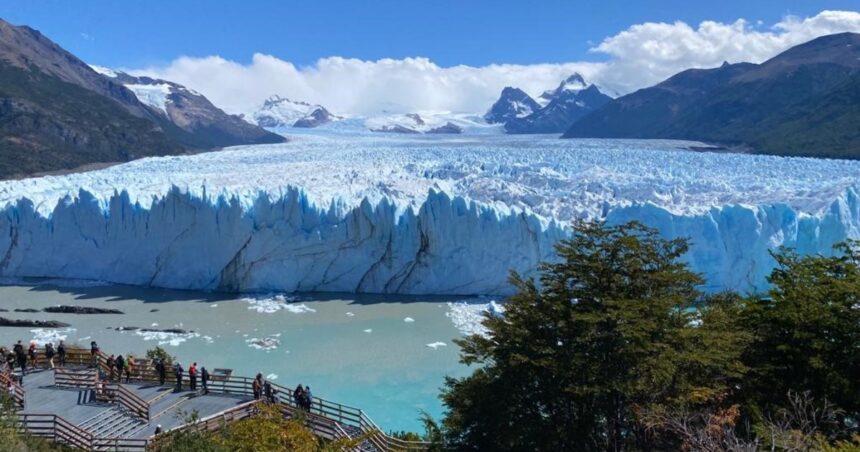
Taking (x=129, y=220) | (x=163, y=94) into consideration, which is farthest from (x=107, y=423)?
(x=163, y=94)

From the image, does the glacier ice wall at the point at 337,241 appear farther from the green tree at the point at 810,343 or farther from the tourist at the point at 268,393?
the green tree at the point at 810,343

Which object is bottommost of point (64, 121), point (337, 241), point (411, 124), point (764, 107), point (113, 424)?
point (113, 424)

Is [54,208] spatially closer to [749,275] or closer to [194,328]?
[194,328]

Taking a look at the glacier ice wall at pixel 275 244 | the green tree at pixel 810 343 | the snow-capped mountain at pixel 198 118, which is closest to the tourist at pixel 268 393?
the green tree at pixel 810 343

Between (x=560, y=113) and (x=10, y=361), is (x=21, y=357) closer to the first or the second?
(x=10, y=361)

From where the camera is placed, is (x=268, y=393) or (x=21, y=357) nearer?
(x=268, y=393)

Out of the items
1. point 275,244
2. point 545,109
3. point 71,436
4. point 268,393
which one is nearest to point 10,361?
point 71,436

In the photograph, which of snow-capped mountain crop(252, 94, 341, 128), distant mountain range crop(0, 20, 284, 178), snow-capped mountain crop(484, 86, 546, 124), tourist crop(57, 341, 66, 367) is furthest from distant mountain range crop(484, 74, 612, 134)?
tourist crop(57, 341, 66, 367)
